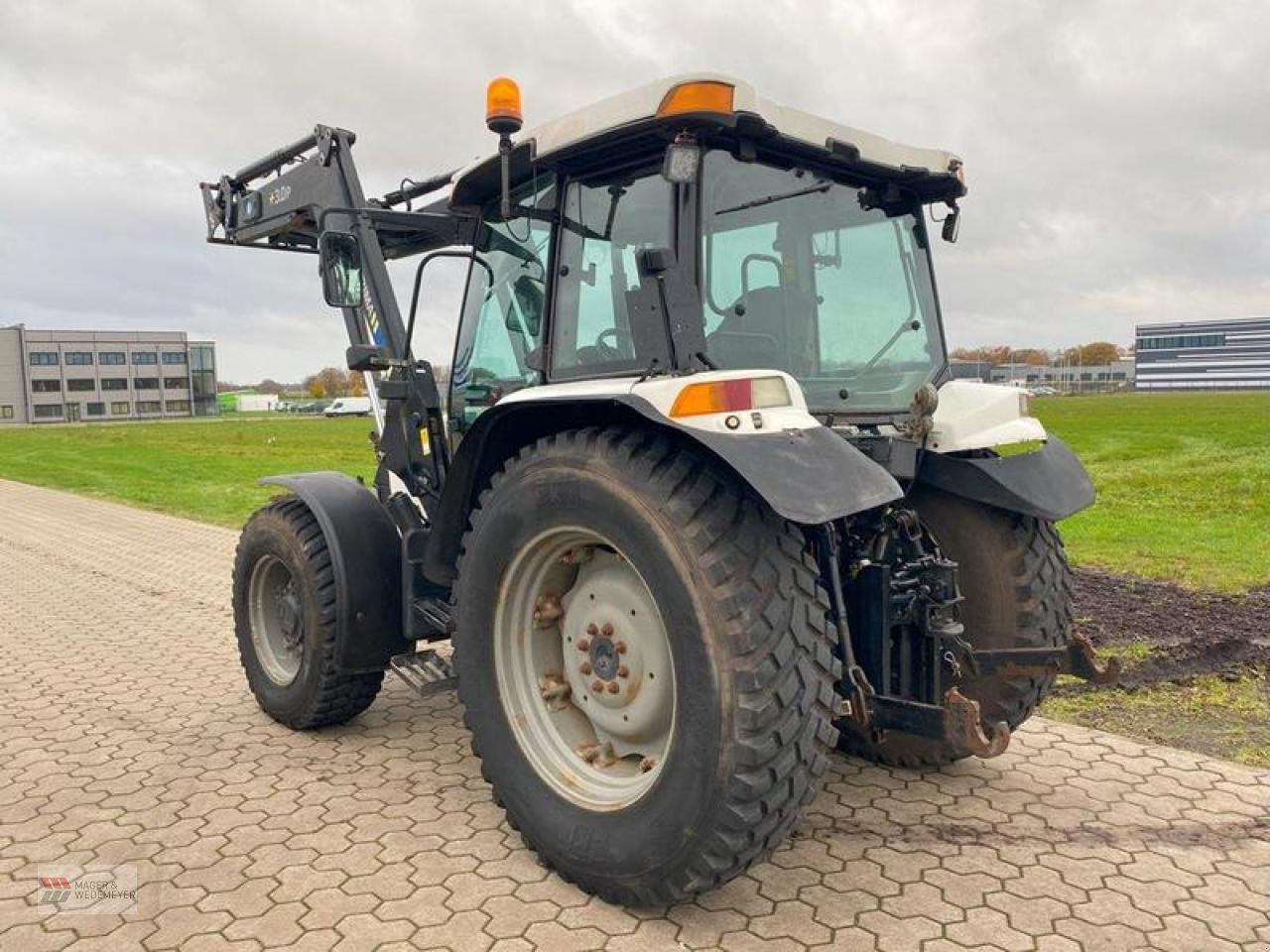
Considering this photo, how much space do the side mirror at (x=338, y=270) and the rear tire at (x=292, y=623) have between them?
110 cm

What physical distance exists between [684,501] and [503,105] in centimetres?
159

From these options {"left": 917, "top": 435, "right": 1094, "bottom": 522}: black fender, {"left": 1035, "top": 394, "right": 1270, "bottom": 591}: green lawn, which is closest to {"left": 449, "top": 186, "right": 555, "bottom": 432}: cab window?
{"left": 917, "top": 435, "right": 1094, "bottom": 522}: black fender

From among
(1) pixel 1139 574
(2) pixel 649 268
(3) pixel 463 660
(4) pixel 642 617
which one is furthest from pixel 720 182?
(1) pixel 1139 574

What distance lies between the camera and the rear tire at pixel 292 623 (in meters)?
4.45

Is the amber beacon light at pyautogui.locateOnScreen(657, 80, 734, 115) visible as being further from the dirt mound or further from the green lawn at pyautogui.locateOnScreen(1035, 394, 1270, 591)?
the green lawn at pyautogui.locateOnScreen(1035, 394, 1270, 591)

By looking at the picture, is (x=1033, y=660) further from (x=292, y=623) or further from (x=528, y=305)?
(x=292, y=623)

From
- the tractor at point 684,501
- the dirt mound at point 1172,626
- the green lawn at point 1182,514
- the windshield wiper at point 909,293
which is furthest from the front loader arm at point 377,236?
the green lawn at point 1182,514

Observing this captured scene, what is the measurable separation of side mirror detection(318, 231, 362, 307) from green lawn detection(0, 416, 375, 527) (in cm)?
402

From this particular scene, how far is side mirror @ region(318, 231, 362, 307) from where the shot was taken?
14.1 ft

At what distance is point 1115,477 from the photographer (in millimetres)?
16375

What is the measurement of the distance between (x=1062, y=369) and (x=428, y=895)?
135225 mm

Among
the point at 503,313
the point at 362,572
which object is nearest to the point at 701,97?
the point at 503,313

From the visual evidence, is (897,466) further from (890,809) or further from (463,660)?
(463,660)

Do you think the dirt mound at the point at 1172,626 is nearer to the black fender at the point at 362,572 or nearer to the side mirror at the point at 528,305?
the side mirror at the point at 528,305
